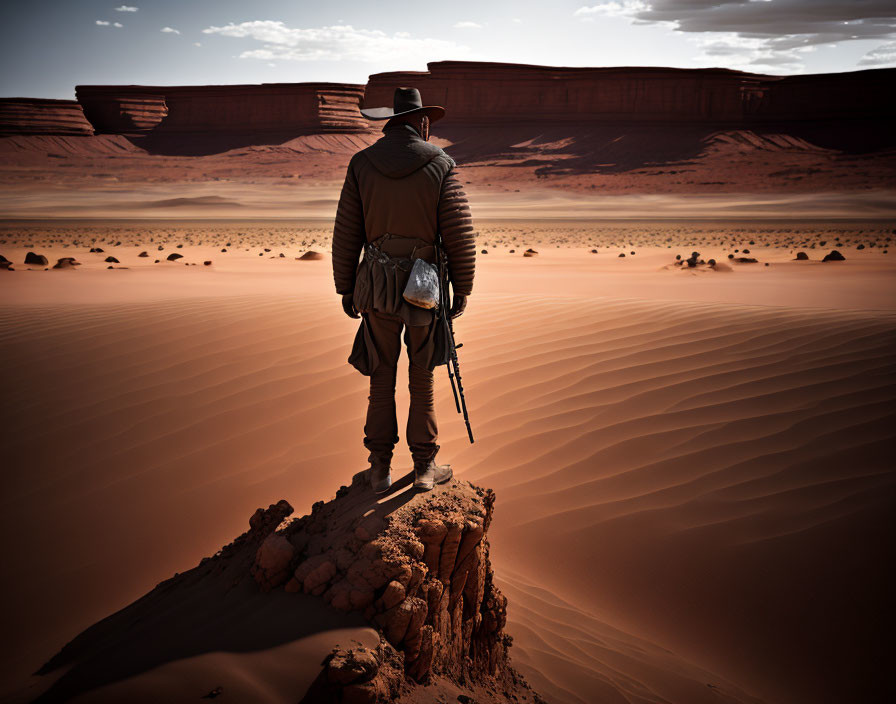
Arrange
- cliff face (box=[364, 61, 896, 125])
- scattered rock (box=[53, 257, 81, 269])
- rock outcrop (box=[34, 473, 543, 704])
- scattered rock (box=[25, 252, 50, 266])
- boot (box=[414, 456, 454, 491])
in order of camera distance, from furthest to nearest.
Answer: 1. cliff face (box=[364, 61, 896, 125])
2. scattered rock (box=[25, 252, 50, 266])
3. scattered rock (box=[53, 257, 81, 269])
4. boot (box=[414, 456, 454, 491])
5. rock outcrop (box=[34, 473, 543, 704])

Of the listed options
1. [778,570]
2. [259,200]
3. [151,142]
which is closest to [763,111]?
[259,200]

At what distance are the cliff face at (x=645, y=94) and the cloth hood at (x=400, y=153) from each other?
75995mm

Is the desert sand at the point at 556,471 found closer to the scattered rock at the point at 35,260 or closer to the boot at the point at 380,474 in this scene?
the boot at the point at 380,474

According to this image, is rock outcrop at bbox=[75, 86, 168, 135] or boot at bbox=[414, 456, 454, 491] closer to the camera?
boot at bbox=[414, 456, 454, 491]

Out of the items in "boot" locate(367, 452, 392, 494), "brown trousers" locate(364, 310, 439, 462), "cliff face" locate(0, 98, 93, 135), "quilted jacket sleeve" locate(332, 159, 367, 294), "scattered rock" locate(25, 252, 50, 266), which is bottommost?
"scattered rock" locate(25, 252, 50, 266)

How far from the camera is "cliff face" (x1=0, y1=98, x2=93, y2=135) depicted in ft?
220

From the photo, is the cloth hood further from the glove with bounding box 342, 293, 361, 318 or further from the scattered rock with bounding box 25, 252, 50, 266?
the scattered rock with bounding box 25, 252, 50, 266

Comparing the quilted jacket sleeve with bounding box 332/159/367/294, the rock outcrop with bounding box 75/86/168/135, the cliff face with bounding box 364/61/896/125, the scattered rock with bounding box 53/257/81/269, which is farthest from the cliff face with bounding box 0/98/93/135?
the quilted jacket sleeve with bounding box 332/159/367/294

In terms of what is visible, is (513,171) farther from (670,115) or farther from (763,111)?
(763,111)

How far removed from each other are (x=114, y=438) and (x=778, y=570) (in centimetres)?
433

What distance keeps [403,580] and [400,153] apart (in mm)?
1771

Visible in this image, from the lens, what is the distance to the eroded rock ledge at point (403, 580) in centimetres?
207

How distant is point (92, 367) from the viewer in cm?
545

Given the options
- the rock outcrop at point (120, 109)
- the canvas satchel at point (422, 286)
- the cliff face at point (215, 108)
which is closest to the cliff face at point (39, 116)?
the rock outcrop at point (120, 109)
